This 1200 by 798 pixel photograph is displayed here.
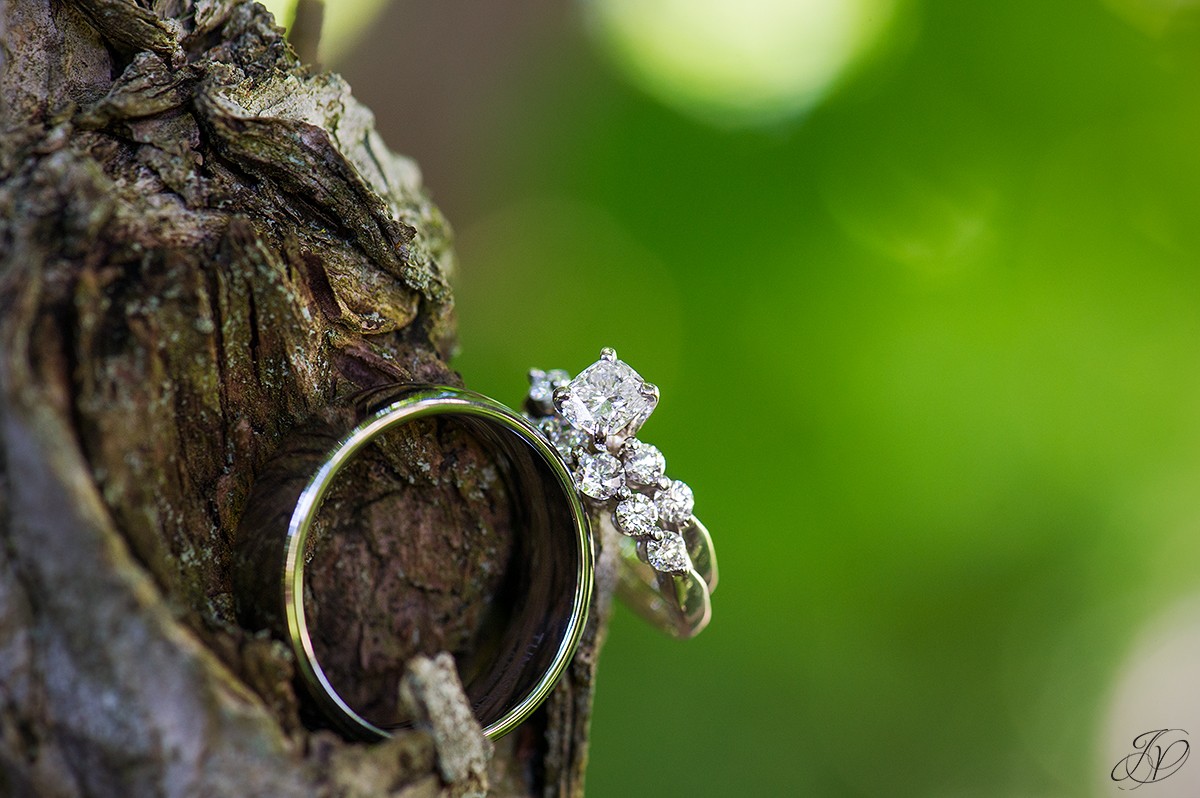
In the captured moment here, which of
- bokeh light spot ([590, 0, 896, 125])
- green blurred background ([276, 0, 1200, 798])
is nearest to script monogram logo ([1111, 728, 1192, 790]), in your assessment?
green blurred background ([276, 0, 1200, 798])

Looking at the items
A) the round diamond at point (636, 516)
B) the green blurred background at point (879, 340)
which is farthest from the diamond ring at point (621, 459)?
the green blurred background at point (879, 340)

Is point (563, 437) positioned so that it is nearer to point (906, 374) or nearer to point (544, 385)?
point (544, 385)

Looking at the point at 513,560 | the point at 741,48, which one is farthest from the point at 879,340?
the point at 513,560

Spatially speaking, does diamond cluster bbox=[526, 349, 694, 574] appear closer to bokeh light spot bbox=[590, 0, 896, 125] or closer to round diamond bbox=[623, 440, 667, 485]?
round diamond bbox=[623, 440, 667, 485]

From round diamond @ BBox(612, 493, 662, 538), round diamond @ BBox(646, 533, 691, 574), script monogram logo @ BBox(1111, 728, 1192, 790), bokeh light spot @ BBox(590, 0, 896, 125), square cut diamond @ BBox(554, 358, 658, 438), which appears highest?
bokeh light spot @ BBox(590, 0, 896, 125)

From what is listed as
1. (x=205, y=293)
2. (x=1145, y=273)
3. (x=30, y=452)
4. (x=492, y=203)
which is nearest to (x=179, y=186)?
(x=205, y=293)

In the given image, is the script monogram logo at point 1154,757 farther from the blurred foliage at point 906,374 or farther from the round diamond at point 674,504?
the round diamond at point 674,504
